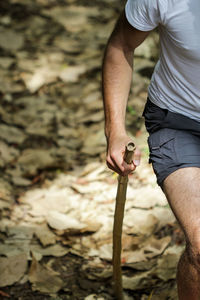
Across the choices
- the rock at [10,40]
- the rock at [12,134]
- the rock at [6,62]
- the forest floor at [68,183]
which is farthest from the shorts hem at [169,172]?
the rock at [10,40]

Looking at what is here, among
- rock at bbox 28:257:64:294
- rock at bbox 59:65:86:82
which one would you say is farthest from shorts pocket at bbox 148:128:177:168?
rock at bbox 59:65:86:82

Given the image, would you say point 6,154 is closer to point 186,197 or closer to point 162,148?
point 162,148

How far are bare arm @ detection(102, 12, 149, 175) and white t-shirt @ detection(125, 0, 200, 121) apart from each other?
4.2 inches

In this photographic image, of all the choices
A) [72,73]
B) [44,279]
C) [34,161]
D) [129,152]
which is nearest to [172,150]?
[129,152]

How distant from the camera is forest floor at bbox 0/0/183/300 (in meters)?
2.86

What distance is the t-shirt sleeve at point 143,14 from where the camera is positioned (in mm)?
2020

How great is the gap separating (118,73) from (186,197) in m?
0.73

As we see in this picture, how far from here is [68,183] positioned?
3.82 metres

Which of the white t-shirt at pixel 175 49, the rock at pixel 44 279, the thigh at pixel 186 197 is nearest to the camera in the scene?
the thigh at pixel 186 197

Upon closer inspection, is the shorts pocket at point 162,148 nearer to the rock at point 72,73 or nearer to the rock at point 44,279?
the rock at point 44,279

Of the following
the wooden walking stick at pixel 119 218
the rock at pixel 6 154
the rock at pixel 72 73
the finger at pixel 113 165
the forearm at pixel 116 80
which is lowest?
the rock at pixel 6 154

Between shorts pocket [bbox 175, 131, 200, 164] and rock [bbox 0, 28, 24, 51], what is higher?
shorts pocket [bbox 175, 131, 200, 164]

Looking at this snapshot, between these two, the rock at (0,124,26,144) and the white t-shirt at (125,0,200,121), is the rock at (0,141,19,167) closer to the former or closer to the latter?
the rock at (0,124,26,144)

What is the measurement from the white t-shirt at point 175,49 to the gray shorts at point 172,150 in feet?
0.37
